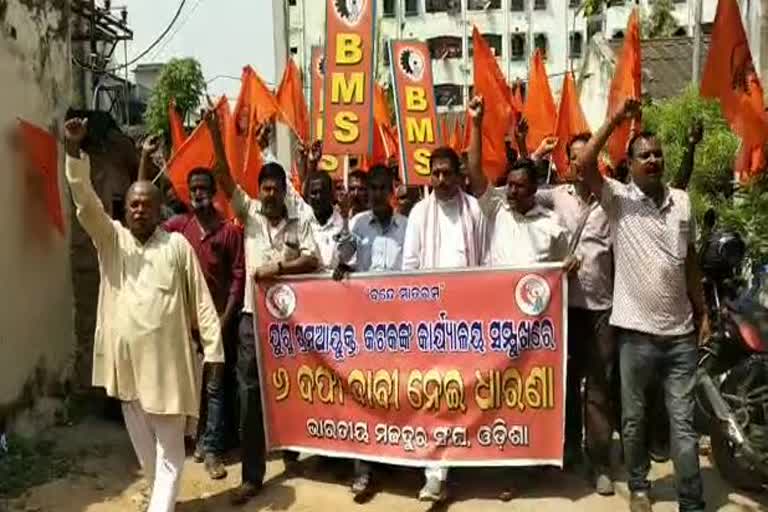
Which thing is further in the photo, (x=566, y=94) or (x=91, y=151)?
(x=566, y=94)

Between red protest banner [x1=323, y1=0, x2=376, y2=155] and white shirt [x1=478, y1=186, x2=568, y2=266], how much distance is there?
1.94m

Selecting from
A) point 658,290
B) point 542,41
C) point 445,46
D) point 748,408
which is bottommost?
point 748,408

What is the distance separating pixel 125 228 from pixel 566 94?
233 inches

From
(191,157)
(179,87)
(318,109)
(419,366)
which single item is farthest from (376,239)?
(179,87)

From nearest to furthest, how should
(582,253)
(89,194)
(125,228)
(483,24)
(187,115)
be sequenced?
(89,194) → (125,228) → (582,253) → (187,115) → (483,24)

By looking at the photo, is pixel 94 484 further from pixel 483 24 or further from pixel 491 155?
pixel 483 24

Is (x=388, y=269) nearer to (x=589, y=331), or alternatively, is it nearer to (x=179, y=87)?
(x=589, y=331)

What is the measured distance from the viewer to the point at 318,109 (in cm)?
860

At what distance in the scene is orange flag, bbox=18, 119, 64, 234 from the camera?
19.8 feet

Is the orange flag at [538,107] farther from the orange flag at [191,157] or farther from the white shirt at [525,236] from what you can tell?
the white shirt at [525,236]

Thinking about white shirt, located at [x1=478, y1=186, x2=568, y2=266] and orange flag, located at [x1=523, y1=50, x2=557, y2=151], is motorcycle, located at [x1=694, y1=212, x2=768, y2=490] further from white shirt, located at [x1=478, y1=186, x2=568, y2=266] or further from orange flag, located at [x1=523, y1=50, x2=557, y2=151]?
orange flag, located at [x1=523, y1=50, x2=557, y2=151]

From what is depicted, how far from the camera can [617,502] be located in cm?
491

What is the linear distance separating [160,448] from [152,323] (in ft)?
2.02

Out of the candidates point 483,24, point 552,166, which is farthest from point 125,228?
point 483,24
